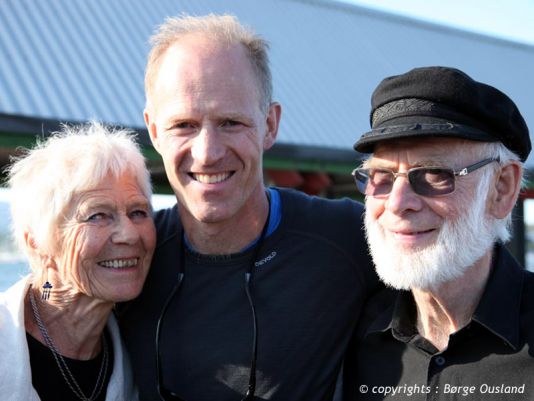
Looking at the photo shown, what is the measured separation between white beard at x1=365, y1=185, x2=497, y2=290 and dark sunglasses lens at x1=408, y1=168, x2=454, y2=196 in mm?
121

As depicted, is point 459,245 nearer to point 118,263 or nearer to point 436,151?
point 436,151

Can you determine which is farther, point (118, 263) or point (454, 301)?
point (118, 263)

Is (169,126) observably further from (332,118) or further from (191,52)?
(332,118)

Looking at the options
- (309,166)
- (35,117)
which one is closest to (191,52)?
(35,117)

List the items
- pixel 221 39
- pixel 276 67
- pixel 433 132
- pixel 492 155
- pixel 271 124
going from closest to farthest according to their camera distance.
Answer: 1. pixel 433 132
2. pixel 492 155
3. pixel 221 39
4. pixel 271 124
5. pixel 276 67

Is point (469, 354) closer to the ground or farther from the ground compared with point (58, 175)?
closer to the ground

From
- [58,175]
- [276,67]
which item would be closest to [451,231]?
[58,175]

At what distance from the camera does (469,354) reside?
8.05 feet

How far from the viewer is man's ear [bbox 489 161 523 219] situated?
8.34ft

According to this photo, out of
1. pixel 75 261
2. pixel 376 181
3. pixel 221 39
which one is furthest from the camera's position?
pixel 221 39

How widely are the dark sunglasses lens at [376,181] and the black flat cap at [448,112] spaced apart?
0.12m

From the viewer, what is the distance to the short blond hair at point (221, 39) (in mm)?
3088

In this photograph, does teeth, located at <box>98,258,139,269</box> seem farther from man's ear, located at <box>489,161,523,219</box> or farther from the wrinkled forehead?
man's ear, located at <box>489,161,523,219</box>

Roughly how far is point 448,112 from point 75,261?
1688 mm
